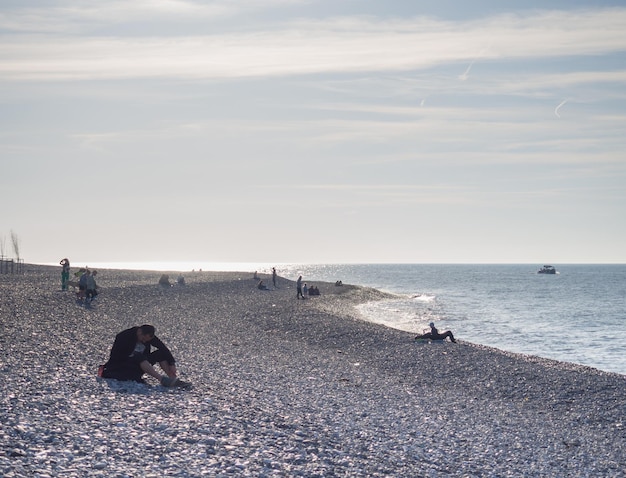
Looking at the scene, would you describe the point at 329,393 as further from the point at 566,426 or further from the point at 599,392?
the point at 599,392

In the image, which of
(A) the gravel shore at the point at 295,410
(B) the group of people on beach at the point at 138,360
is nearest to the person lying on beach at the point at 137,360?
(B) the group of people on beach at the point at 138,360

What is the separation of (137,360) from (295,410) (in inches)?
150

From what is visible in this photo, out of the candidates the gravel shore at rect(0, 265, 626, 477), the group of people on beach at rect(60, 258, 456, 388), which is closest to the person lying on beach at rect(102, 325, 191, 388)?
the group of people on beach at rect(60, 258, 456, 388)

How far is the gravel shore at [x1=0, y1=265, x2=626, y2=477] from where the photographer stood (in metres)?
10.9

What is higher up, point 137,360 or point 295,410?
point 137,360

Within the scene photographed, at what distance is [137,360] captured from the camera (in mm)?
15859

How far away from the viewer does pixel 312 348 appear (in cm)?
3064

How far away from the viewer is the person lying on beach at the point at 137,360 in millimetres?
15711

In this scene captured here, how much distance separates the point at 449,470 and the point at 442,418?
16.0 ft

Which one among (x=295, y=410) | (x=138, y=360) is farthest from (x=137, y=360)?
(x=295, y=410)

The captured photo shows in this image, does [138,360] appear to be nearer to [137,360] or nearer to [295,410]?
[137,360]

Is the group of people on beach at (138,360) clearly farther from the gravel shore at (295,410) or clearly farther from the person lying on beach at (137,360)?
the gravel shore at (295,410)

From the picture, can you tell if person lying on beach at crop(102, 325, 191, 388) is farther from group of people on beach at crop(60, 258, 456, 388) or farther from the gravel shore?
the gravel shore

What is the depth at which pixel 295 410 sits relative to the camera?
15.8 metres
